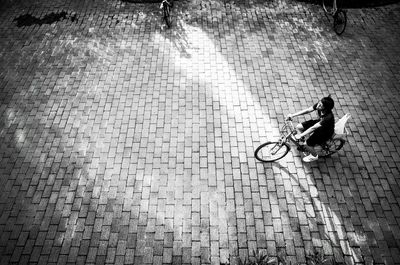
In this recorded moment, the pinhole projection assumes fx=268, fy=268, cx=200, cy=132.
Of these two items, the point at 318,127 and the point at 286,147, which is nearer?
the point at 318,127

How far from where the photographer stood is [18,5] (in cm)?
1096

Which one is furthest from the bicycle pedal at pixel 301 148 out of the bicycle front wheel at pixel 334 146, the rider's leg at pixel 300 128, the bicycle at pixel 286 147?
the bicycle front wheel at pixel 334 146

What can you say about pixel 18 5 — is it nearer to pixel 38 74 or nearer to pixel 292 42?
pixel 38 74

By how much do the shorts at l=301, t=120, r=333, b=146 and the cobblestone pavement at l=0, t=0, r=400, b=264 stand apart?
780 millimetres

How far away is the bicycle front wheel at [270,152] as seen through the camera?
20.6ft

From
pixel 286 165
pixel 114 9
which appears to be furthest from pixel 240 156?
pixel 114 9

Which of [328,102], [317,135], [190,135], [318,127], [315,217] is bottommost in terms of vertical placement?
[315,217]

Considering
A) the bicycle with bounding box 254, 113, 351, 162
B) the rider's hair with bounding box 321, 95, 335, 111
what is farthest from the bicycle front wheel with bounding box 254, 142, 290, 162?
the rider's hair with bounding box 321, 95, 335, 111

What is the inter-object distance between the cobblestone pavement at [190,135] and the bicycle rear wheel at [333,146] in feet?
0.84

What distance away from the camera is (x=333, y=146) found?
255 inches

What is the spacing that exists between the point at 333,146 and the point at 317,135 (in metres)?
1.10

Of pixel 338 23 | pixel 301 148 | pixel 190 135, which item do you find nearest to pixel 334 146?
pixel 301 148

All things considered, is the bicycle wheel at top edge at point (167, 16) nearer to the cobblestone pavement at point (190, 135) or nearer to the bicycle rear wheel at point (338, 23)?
the cobblestone pavement at point (190, 135)

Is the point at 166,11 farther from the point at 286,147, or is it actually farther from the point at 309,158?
the point at 309,158
